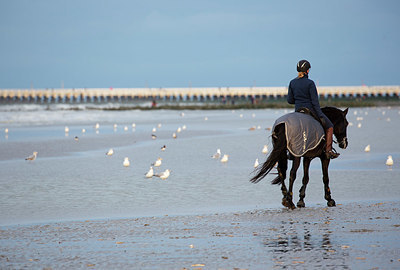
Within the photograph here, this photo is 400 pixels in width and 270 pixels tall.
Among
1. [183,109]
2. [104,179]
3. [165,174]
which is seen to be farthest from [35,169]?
[183,109]

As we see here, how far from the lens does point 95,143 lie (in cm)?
2475

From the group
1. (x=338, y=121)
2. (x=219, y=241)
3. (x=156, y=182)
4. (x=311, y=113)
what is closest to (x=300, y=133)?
(x=311, y=113)

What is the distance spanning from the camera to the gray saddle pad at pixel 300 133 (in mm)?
10086

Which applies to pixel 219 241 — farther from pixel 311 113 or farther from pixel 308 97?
pixel 308 97

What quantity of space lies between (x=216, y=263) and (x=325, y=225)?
91.3 inches

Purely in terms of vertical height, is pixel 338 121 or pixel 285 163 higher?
pixel 338 121

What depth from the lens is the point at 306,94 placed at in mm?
10562

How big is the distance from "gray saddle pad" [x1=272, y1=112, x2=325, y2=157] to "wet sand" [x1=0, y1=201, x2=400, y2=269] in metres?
0.96

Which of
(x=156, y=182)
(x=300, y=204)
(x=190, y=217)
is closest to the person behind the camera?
(x=190, y=217)

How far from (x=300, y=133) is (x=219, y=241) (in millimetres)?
2957

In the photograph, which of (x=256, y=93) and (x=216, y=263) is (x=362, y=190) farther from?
(x=256, y=93)

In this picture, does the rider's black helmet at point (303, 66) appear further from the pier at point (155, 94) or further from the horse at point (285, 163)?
the pier at point (155, 94)

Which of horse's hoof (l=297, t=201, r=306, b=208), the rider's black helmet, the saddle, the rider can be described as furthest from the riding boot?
the rider's black helmet

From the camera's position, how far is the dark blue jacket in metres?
10.5
